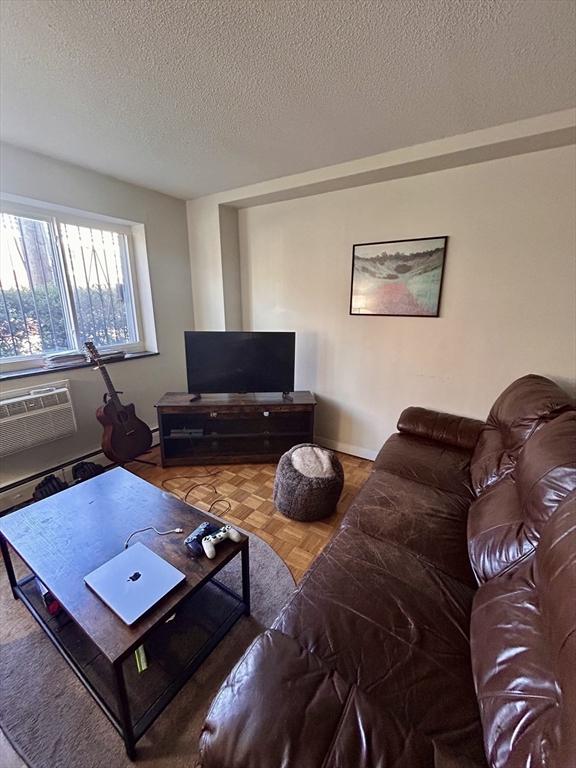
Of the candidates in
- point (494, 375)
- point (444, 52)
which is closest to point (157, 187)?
point (444, 52)

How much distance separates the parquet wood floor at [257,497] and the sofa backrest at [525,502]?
89 cm

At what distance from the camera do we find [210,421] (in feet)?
9.36

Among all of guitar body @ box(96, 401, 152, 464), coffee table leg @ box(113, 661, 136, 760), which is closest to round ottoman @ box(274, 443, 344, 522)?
coffee table leg @ box(113, 661, 136, 760)

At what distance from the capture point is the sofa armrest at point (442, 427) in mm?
2123

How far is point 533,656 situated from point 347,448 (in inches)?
87.4

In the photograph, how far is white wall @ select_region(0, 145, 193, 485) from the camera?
2.14m

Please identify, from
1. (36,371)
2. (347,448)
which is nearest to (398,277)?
(347,448)

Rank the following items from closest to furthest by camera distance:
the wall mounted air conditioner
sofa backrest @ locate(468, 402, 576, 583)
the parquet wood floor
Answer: sofa backrest @ locate(468, 402, 576, 583)
the parquet wood floor
the wall mounted air conditioner

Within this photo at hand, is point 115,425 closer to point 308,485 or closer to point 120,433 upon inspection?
point 120,433

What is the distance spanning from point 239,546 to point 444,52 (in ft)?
7.05

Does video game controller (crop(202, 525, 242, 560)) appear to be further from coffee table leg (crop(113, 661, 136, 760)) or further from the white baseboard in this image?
the white baseboard

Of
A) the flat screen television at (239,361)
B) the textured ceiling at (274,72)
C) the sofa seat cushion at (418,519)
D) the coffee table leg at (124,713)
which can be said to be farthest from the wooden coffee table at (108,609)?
the textured ceiling at (274,72)

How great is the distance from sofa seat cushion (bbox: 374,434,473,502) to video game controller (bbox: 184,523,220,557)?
1.02m

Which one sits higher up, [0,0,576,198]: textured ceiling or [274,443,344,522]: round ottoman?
[0,0,576,198]: textured ceiling
